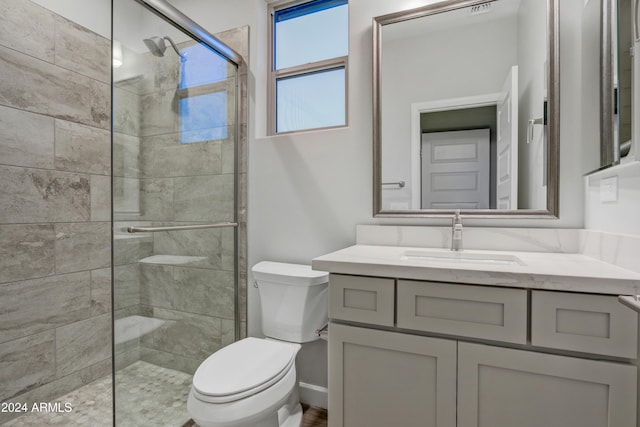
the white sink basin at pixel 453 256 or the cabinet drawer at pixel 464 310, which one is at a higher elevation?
the white sink basin at pixel 453 256

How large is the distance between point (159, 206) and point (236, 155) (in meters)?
0.61

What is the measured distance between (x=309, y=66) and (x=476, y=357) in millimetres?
1720

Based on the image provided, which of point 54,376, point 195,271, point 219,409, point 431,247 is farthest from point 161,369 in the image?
point 431,247

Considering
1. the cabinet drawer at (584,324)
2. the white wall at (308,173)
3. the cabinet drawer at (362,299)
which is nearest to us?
the cabinet drawer at (584,324)

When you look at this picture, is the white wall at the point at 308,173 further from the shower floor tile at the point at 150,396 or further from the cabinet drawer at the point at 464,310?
the cabinet drawer at the point at 464,310

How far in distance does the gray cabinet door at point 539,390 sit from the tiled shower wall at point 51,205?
2.04 metres

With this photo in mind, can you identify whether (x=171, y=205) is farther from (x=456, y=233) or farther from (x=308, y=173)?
(x=456, y=233)

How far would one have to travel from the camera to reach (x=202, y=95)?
1.72 m

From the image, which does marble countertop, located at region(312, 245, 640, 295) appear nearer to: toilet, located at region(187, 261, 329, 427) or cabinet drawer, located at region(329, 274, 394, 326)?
cabinet drawer, located at region(329, 274, 394, 326)

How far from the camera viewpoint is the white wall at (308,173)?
170 centimetres

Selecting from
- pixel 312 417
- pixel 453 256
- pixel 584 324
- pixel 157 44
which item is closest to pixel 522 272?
pixel 584 324

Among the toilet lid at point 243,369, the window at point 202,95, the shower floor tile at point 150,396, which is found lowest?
the shower floor tile at point 150,396

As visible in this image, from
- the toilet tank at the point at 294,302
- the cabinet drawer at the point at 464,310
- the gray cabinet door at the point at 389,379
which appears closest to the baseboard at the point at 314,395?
the toilet tank at the point at 294,302

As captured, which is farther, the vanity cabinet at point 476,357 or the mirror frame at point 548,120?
the mirror frame at point 548,120
